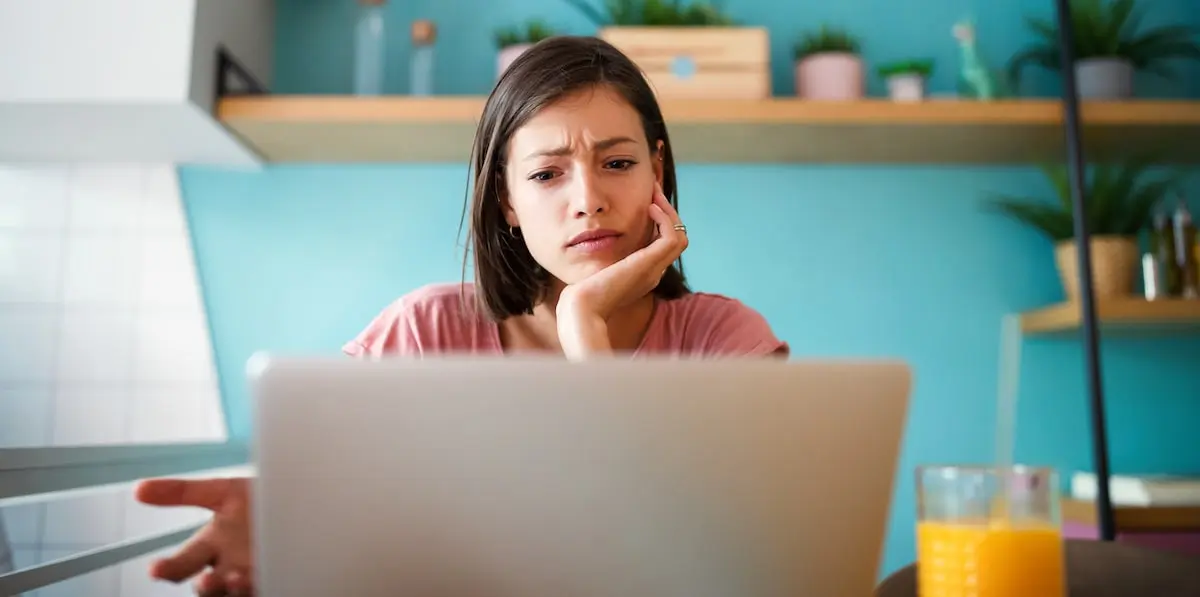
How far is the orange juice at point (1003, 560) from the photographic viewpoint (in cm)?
61

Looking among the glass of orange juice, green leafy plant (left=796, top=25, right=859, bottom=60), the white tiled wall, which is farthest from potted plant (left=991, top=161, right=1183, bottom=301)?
the white tiled wall

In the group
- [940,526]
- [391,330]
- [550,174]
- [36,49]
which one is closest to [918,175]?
[550,174]

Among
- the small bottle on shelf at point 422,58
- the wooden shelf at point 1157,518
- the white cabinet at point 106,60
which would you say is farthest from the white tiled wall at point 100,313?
the wooden shelf at point 1157,518

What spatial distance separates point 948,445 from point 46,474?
5.31ft

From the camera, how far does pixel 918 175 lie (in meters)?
1.97

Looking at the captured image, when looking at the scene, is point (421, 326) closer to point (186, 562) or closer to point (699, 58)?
point (186, 562)

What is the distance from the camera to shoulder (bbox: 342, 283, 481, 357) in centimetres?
109

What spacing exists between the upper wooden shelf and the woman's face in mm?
619

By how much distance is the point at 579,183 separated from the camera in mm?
1035

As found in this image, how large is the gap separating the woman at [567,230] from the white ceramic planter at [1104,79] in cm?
111

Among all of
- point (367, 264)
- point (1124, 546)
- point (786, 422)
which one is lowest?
point (1124, 546)

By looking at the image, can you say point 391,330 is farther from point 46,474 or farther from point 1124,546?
point 1124,546

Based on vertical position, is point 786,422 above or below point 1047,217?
below

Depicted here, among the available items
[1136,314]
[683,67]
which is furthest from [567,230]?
[1136,314]
